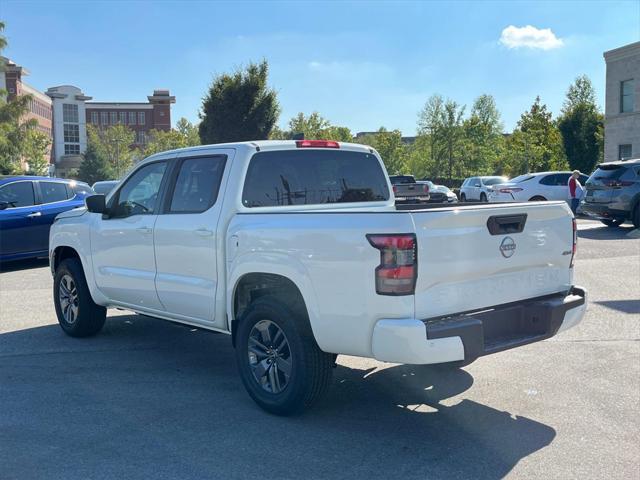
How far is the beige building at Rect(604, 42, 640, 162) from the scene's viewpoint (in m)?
38.2

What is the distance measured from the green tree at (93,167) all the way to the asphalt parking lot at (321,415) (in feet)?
194

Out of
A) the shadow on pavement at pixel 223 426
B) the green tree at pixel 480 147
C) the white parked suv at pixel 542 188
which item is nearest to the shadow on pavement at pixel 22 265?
the shadow on pavement at pixel 223 426

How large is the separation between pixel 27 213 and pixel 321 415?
384 inches

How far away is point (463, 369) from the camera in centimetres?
614

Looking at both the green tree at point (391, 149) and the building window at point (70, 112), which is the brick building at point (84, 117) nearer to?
the building window at point (70, 112)

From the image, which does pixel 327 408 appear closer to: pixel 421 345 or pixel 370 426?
pixel 370 426

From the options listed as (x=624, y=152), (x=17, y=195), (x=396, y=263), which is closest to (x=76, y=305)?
(x=396, y=263)

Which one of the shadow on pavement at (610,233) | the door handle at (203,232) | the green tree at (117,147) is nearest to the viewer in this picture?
the door handle at (203,232)

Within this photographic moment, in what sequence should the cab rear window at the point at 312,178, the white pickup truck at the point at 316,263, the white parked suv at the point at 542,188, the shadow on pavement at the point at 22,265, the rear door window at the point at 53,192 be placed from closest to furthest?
the white pickup truck at the point at 316,263 < the cab rear window at the point at 312,178 < the shadow on pavement at the point at 22,265 < the rear door window at the point at 53,192 < the white parked suv at the point at 542,188

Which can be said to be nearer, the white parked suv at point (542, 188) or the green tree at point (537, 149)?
the white parked suv at point (542, 188)

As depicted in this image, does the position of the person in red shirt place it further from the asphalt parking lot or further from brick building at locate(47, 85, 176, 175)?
brick building at locate(47, 85, 176, 175)

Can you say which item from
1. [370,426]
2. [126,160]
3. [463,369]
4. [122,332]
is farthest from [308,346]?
[126,160]

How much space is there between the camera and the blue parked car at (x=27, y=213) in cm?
1256

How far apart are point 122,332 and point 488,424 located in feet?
14.5
